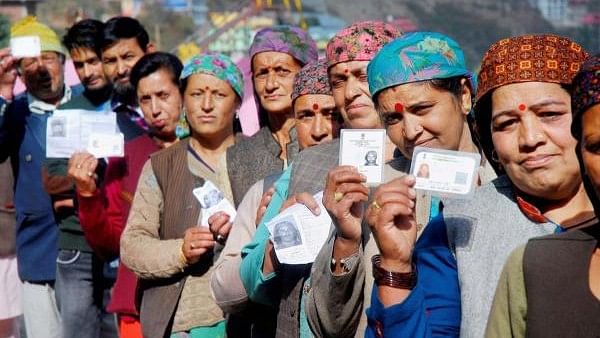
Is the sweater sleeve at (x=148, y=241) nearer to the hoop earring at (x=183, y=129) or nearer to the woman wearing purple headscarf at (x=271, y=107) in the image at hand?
the woman wearing purple headscarf at (x=271, y=107)

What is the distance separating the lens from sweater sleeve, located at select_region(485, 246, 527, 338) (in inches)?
101

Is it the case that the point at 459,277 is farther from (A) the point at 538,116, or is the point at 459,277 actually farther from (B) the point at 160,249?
(B) the point at 160,249

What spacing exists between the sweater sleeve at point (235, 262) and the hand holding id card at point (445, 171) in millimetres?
1502

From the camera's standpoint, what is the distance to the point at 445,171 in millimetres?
2814

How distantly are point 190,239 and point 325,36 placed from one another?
14.1 meters

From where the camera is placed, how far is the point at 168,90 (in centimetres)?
641

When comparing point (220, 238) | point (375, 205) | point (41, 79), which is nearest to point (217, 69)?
point (220, 238)

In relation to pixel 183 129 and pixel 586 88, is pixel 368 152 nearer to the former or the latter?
pixel 586 88

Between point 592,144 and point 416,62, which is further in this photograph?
point 416,62

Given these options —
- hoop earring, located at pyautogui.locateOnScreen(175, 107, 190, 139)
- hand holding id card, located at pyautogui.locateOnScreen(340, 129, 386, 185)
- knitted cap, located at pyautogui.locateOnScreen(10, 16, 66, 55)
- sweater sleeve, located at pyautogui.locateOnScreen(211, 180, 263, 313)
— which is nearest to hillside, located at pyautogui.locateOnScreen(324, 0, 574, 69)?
knitted cap, located at pyautogui.locateOnScreen(10, 16, 66, 55)

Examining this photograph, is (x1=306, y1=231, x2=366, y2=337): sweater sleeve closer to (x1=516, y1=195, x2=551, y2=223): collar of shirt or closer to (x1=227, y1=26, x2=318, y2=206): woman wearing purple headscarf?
(x1=516, y1=195, x2=551, y2=223): collar of shirt

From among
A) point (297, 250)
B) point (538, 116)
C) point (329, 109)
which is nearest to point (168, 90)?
point (329, 109)

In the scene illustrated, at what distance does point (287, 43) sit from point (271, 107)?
0.35 m

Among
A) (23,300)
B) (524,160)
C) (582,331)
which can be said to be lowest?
(23,300)
